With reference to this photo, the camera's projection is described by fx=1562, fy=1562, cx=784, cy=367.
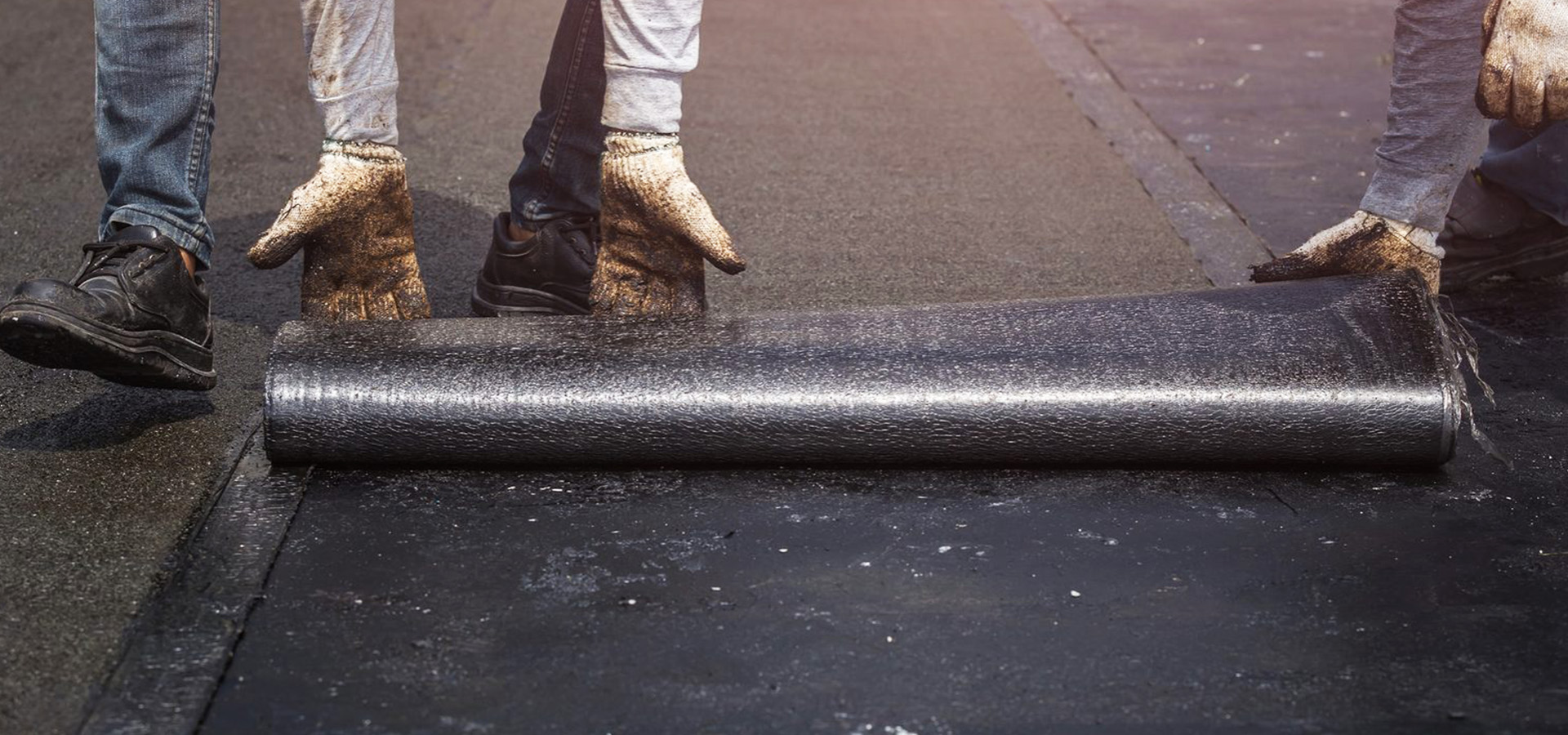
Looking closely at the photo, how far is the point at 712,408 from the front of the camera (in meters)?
2.35

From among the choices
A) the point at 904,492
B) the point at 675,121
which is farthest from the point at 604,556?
the point at 675,121

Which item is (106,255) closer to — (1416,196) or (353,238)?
(353,238)

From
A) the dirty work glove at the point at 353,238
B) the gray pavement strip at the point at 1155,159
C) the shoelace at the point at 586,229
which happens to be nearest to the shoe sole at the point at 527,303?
the shoelace at the point at 586,229

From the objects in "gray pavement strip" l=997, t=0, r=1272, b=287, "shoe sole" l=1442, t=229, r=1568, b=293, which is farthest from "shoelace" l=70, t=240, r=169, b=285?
"shoe sole" l=1442, t=229, r=1568, b=293

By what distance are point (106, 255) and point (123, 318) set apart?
0.58 ft

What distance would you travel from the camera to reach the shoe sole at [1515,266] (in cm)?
343

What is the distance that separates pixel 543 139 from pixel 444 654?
1.41 m

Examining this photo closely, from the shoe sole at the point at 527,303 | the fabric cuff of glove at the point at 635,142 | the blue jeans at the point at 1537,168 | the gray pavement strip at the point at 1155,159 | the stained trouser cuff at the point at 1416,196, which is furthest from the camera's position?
the gray pavement strip at the point at 1155,159

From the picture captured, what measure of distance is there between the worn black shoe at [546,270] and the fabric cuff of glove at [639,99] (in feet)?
1.63

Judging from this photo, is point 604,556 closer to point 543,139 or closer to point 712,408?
point 712,408

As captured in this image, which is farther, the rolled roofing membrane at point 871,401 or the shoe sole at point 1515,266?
the shoe sole at point 1515,266

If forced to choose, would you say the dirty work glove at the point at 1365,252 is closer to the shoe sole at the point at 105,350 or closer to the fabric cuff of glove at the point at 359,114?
the fabric cuff of glove at the point at 359,114

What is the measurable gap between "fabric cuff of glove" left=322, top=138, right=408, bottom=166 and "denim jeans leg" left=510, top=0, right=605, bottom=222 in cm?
40

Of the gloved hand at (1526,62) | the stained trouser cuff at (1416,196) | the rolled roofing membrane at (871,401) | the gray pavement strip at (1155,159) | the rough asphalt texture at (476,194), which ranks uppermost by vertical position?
the gloved hand at (1526,62)
